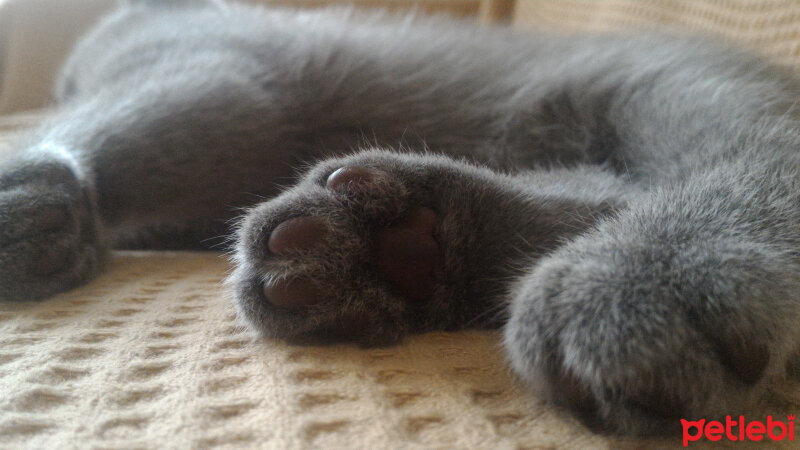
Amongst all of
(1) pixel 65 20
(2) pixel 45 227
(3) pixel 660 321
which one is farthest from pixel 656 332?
(1) pixel 65 20

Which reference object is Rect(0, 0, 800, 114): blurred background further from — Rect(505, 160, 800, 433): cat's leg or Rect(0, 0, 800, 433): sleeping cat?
Rect(505, 160, 800, 433): cat's leg

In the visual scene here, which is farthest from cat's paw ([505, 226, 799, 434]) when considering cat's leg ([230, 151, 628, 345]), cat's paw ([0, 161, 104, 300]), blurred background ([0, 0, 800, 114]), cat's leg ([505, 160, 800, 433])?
blurred background ([0, 0, 800, 114])

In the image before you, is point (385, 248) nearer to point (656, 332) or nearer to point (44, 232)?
point (656, 332)

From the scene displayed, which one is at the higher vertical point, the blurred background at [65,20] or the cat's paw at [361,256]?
the blurred background at [65,20]

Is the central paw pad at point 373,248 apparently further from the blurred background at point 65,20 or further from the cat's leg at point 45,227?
the blurred background at point 65,20

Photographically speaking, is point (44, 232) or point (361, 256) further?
point (44, 232)

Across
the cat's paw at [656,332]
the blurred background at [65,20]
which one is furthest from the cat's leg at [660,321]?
the blurred background at [65,20]

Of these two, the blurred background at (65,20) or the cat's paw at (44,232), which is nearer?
the cat's paw at (44,232)
